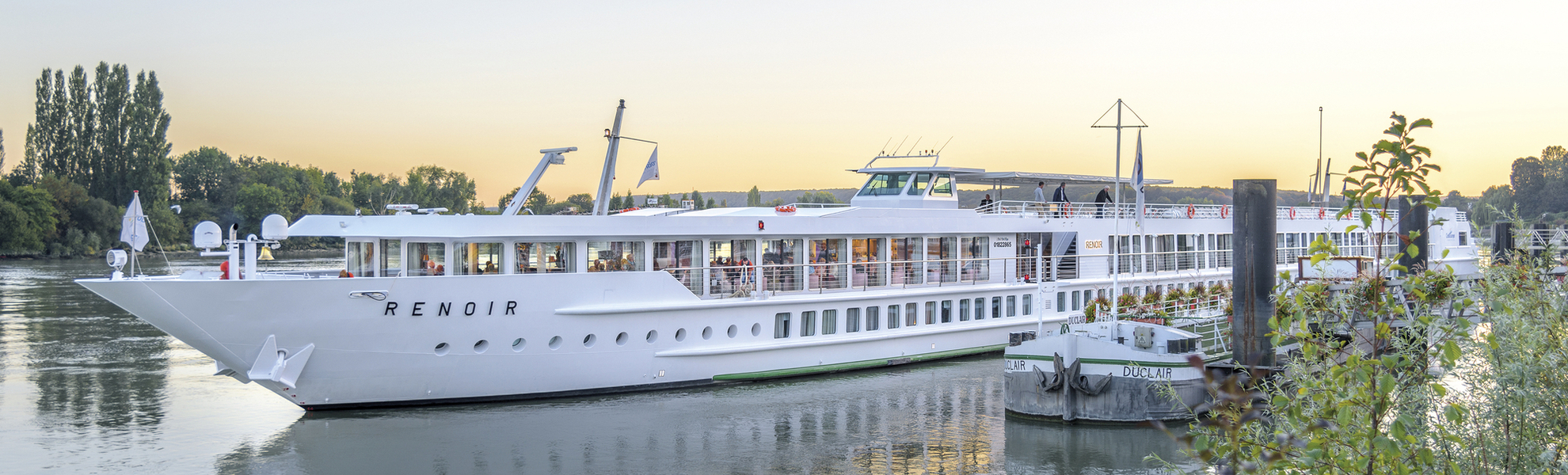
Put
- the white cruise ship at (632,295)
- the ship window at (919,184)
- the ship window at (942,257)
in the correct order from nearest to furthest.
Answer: the white cruise ship at (632,295), the ship window at (942,257), the ship window at (919,184)

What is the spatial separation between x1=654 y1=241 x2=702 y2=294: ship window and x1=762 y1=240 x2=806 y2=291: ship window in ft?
4.81

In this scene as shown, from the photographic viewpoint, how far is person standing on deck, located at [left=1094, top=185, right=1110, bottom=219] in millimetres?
26688

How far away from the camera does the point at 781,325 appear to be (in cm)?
2025

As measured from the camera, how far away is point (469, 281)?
16.6 meters

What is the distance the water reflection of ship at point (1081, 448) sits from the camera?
1402 cm

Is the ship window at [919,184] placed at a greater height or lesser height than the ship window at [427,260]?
greater

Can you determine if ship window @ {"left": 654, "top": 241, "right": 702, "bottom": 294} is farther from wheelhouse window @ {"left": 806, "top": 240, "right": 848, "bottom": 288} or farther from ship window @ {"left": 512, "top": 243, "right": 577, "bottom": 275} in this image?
wheelhouse window @ {"left": 806, "top": 240, "right": 848, "bottom": 288}

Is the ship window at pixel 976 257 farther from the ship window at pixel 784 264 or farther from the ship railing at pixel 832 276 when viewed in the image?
the ship window at pixel 784 264

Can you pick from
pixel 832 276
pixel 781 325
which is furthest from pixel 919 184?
pixel 781 325

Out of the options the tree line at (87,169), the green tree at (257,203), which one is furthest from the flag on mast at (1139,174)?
the green tree at (257,203)

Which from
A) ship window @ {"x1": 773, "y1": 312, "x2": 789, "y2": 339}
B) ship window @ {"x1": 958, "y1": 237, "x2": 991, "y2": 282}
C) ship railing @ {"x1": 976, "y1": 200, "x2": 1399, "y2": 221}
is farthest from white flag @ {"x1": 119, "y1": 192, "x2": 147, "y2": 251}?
ship railing @ {"x1": 976, "y1": 200, "x2": 1399, "y2": 221}

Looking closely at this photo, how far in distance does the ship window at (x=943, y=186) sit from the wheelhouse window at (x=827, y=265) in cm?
459

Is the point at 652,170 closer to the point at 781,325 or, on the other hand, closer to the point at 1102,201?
the point at 781,325

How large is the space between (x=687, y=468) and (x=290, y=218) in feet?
305
